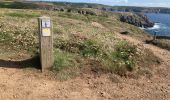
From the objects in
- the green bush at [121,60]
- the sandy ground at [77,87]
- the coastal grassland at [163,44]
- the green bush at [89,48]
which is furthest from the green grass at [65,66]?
the coastal grassland at [163,44]

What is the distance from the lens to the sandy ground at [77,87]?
10.7 metres

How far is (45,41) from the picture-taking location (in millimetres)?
12180

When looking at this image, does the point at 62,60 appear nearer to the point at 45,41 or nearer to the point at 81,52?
the point at 45,41

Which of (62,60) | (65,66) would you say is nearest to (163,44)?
(62,60)

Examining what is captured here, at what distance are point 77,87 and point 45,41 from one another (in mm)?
2005

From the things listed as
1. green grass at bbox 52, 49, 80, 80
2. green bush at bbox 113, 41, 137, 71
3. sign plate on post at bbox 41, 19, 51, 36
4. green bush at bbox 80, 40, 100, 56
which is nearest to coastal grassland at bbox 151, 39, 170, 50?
green bush at bbox 113, 41, 137, 71

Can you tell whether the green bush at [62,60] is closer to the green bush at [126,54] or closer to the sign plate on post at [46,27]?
the sign plate on post at [46,27]

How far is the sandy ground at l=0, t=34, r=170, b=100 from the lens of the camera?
35.1 ft

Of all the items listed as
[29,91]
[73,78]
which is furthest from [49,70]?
[29,91]

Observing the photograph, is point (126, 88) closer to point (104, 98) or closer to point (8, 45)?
point (104, 98)

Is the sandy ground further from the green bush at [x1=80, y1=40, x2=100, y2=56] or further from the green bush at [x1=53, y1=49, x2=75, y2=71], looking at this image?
the green bush at [x1=80, y1=40, x2=100, y2=56]

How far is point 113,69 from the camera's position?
42.9 feet

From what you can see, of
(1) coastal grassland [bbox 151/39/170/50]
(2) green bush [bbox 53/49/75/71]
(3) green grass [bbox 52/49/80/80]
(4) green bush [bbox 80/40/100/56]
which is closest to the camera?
(3) green grass [bbox 52/49/80/80]

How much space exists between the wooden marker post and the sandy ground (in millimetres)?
468
